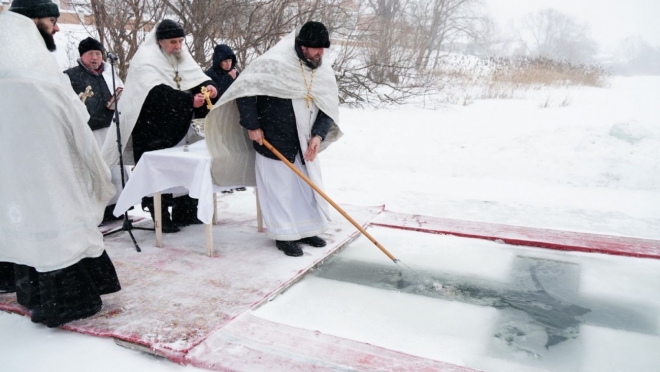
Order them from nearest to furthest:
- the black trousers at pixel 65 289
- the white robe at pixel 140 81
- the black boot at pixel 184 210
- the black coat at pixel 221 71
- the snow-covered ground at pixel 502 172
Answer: the black trousers at pixel 65 289, the white robe at pixel 140 81, the black boot at pixel 184 210, the snow-covered ground at pixel 502 172, the black coat at pixel 221 71

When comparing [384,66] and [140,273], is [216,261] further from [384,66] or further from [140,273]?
[384,66]

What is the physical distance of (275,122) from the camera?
150 inches

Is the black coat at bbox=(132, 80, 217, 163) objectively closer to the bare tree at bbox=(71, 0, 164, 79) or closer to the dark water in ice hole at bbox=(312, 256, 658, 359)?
the dark water in ice hole at bbox=(312, 256, 658, 359)

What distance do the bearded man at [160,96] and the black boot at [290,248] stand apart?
1045 millimetres

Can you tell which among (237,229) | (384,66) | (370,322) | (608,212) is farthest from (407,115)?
(370,322)

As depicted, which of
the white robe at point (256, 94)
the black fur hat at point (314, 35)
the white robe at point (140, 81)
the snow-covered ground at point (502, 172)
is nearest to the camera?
the black fur hat at point (314, 35)

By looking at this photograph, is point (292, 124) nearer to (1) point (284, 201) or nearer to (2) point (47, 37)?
(1) point (284, 201)

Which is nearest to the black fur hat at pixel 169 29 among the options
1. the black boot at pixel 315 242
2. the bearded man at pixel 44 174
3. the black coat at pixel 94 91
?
the black coat at pixel 94 91

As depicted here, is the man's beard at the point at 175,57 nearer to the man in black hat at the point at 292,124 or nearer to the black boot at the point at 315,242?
the man in black hat at the point at 292,124

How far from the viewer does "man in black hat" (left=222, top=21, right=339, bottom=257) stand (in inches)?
147

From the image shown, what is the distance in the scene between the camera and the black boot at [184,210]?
14.9 ft

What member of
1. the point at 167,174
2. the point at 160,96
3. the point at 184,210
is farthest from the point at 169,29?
the point at 184,210

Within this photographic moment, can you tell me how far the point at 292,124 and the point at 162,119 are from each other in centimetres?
114

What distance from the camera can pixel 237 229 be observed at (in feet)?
14.8
